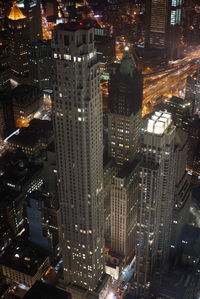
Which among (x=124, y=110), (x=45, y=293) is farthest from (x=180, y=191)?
(x=45, y=293)

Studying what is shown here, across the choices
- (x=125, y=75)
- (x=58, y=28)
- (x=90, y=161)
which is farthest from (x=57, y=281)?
(x=58, y=28)

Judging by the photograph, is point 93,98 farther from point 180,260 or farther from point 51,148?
point 180,260

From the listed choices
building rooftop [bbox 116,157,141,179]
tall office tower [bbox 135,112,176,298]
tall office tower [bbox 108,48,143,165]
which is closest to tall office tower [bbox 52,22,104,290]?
tall office tower [bbox 135,112,176,298]

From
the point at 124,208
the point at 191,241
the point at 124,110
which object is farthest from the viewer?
the point at 191,241

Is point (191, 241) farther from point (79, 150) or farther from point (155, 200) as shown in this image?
point (79, 150)

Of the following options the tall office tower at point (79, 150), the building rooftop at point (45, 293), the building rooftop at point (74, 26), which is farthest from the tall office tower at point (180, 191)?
the building rooftop at point (45, 293)
